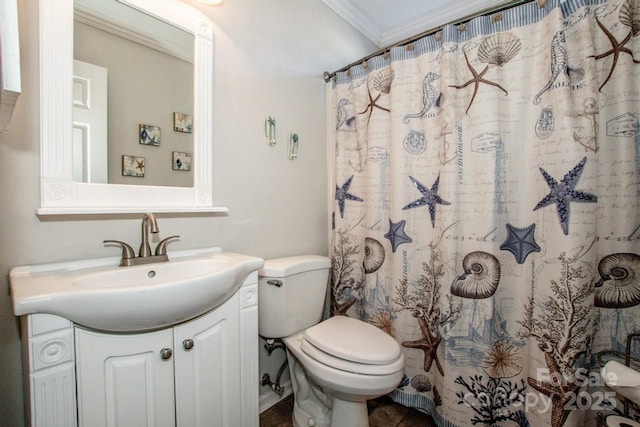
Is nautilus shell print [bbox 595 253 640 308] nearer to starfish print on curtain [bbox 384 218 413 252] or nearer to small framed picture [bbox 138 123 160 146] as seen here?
starfish print on curtain [bbox 384 218 413 252]

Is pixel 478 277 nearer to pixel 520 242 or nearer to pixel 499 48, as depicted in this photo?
pixel 520 242

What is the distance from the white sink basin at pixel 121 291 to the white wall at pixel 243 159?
124 mm

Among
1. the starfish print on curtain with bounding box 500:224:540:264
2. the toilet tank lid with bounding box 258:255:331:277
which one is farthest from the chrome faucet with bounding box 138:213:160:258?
the starfish print on curtain with bounding box 500:224:540:264

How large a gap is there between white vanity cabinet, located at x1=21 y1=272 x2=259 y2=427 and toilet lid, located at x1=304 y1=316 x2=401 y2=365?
0.29 meters

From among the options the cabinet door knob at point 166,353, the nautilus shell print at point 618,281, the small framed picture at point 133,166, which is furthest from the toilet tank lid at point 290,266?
the nautilus shell print at point 618,281

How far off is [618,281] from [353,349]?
1.02 m

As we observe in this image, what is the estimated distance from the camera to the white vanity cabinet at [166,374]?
0.67m

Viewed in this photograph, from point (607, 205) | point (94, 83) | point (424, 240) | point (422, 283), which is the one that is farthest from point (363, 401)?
point (94, 83)

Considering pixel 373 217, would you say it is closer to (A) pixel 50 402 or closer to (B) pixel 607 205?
Answer: (B) pixel 607 205

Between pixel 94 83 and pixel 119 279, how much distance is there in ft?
2.23

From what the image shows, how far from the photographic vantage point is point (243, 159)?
4.34ft

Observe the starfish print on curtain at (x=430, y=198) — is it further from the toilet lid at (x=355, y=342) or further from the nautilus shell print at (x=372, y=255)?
the toilet lid at (x=355, y=342)

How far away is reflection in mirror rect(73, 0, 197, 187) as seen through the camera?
0.92 meters

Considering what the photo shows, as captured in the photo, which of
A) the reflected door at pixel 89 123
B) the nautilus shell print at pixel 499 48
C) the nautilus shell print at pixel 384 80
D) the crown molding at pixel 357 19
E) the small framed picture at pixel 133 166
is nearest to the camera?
the reflected door at pixel 89 123
